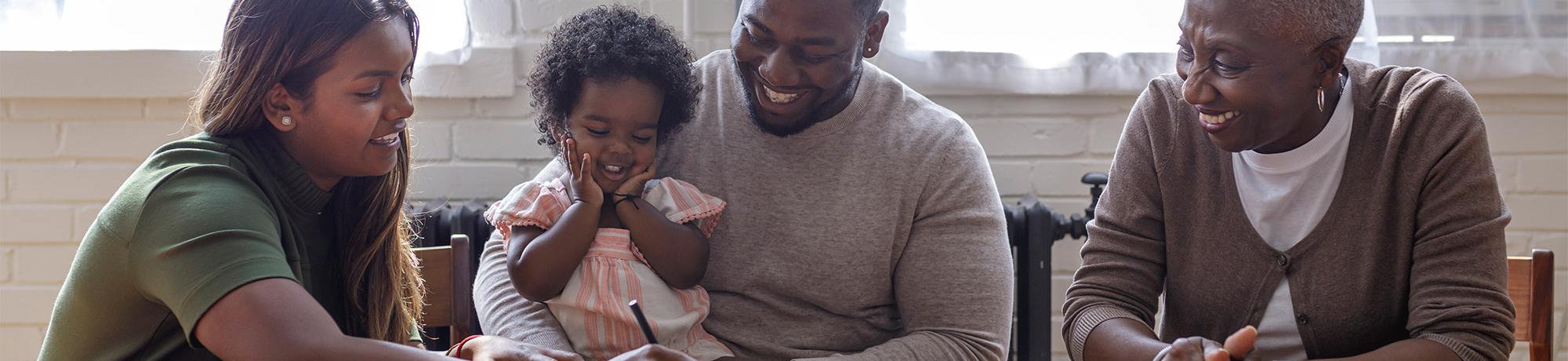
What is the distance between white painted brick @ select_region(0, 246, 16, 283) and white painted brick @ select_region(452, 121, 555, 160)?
0.84 meters

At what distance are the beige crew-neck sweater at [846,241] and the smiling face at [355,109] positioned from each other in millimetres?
306

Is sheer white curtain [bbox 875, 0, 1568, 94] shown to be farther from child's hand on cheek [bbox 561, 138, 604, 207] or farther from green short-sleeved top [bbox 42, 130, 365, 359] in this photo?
green short-sleeved top [bbox 42, 130, 365, 359]

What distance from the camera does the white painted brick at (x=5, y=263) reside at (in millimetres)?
2252

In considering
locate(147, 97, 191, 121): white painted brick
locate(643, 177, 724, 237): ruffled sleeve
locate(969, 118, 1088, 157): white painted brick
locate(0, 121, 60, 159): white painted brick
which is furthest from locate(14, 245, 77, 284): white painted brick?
locate(969, 118, 1088, 157): white painted brick

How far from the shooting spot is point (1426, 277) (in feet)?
4.24

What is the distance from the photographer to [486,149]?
2.23 metres

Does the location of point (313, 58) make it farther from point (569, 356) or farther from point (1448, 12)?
point (1448, 12)

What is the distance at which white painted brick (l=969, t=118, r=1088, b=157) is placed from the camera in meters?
2.23

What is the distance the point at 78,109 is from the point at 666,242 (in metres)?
1.37

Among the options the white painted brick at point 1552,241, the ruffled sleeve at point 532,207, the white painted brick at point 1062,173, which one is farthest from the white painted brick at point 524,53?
the white painted brick at point 1552,241

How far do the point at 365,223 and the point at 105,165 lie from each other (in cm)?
116

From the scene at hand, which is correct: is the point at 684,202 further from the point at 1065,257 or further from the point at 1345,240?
the point at 1065,257

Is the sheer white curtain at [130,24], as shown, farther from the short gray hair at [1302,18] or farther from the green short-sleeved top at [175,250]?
the short gray hair at [1302,18]

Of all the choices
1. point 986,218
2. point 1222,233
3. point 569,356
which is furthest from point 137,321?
point 1222,233
